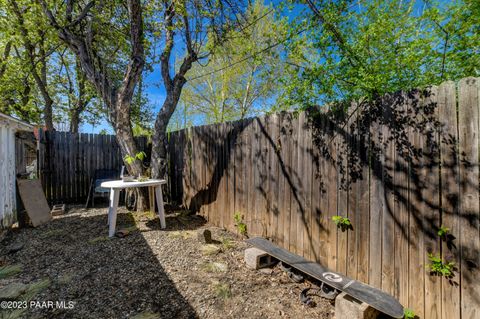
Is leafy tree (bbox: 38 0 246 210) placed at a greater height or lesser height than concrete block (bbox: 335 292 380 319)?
greater

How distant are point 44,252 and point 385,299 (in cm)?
378

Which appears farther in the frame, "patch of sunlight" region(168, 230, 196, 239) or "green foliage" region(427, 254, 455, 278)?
"patch of sunlight" region(168, 230, 196, 239)

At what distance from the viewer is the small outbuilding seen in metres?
3.53

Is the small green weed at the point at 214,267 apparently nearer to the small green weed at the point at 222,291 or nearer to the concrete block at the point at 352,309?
the small green weed at the point at 222,291

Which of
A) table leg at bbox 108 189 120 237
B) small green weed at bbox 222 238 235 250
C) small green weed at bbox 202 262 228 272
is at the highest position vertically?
table leg at bbox 108 189 120 237

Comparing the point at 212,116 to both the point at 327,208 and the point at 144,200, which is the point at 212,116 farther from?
the point at 327,208

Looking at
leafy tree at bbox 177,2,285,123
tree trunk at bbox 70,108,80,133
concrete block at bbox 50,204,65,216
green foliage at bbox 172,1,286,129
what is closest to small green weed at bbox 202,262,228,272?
concrete block at bbox 50,204,65,216

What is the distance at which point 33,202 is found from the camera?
407 cm

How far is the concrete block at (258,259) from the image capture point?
257 cm

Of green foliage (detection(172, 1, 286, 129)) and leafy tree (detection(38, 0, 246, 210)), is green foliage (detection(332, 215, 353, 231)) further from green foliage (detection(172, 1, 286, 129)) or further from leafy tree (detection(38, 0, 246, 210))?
green foliage (detection(172, 1, 286, 129))

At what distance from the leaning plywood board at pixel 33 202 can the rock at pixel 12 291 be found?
2.17 m

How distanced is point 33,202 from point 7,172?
66cm

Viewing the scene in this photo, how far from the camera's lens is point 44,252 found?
9.54 feet

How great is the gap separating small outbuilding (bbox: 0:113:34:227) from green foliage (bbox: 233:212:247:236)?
3.54 meters
